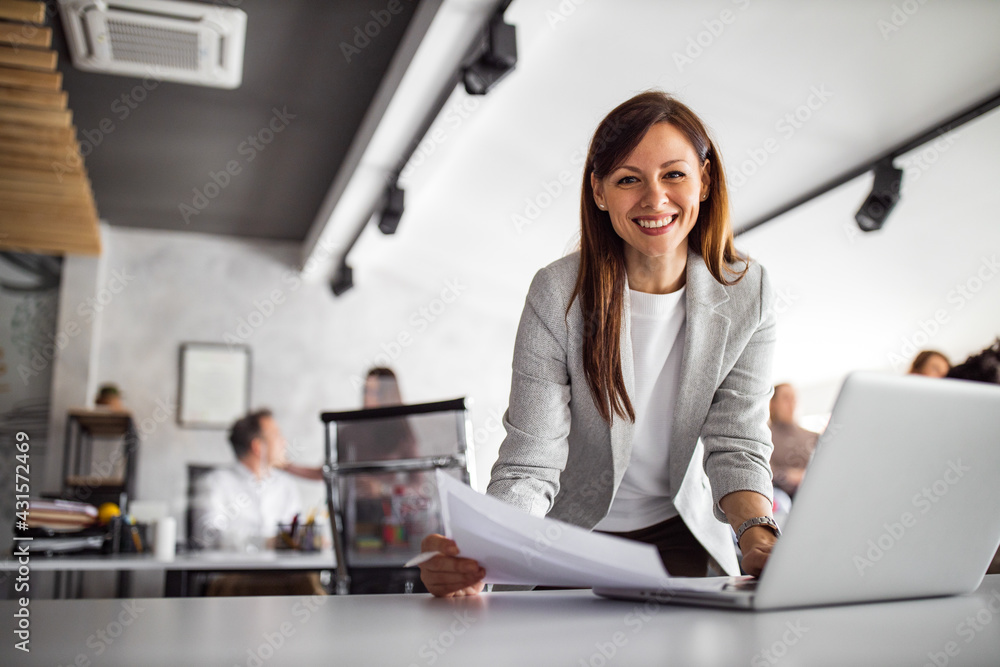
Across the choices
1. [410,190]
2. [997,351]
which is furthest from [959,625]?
[410,190]

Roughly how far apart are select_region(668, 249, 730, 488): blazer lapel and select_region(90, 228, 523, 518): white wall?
524 centimetres

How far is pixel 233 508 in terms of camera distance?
3.87m

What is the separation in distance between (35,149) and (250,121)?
3.61 ft

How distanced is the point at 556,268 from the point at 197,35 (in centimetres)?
289

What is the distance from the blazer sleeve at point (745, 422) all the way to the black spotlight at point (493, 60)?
6.68 ft

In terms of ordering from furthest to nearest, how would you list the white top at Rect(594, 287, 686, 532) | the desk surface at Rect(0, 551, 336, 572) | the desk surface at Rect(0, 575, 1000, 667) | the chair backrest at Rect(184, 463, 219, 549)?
the chair backrest at Rect(184, 463, 219, 549) → the desk surface at Rect(0, 551, 336, 572) → the white top at Rect(594, 287, 686, 532) → the desk surface at Rect(0, 575, 1000, 667)

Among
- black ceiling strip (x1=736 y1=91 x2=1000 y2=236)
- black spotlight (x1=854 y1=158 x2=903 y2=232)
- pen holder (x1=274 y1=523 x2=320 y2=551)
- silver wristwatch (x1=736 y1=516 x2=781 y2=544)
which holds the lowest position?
pen holder (x1=274 y1=523 x2=320 y2=551)

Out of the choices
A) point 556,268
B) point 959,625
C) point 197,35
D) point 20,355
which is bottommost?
point 959,625

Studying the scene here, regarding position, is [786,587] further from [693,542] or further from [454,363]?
[454,363]

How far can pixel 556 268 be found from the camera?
1.23 m

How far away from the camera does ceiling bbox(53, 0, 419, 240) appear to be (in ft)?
11.7

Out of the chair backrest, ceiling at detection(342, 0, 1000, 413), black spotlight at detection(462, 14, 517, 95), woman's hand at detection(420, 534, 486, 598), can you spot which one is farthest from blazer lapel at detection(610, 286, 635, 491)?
the chair backrest

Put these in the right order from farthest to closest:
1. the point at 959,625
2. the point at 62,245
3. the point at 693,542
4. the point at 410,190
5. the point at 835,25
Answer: the point at 62,245, the point at 410,190, the point at 835,25, the point at 693,542, the point at 959,625

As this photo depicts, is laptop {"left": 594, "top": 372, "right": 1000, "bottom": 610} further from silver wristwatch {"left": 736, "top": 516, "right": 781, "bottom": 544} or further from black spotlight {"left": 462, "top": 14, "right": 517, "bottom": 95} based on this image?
black spotlight {"left": 462, "top": 14, "right": 517, "bottom": 95}
